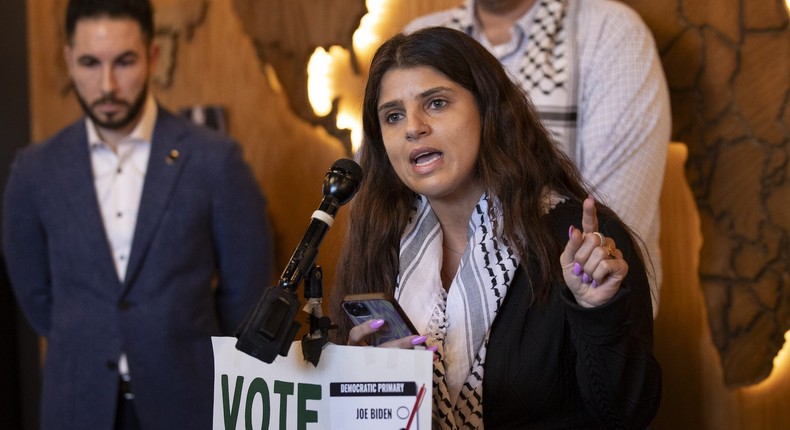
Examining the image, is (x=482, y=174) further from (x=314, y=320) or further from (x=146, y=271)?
(x=146, y=271)

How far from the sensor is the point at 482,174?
7.22 feet

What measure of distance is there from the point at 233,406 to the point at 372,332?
0.91 ft

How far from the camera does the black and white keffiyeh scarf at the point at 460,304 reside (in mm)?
1972

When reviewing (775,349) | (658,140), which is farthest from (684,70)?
(775,349)

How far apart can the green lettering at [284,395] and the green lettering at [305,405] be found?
0.02 metres

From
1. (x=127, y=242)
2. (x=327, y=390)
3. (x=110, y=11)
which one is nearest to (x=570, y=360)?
(x=327, y=390)

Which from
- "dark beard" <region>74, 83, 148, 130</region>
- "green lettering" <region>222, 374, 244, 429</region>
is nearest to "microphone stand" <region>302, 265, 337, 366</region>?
"green lettering" <region>222, 374, 244, 429</region>

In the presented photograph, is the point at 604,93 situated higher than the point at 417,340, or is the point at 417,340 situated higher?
the point at 604,93

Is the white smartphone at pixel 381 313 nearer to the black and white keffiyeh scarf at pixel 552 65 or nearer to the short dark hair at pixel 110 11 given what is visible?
the black and white keffiyeh scarf at pixel 552 65

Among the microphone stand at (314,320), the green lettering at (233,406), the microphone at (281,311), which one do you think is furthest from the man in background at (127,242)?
the microphone at (281,311)

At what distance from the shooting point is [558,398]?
6.51 feet

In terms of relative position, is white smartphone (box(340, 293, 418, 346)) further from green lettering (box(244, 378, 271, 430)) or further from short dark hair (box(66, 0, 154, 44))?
short dark hair (box(66, 0, 154, 44))

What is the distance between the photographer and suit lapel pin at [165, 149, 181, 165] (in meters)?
3.52

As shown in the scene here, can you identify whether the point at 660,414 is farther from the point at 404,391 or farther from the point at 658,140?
the point at 404,391
